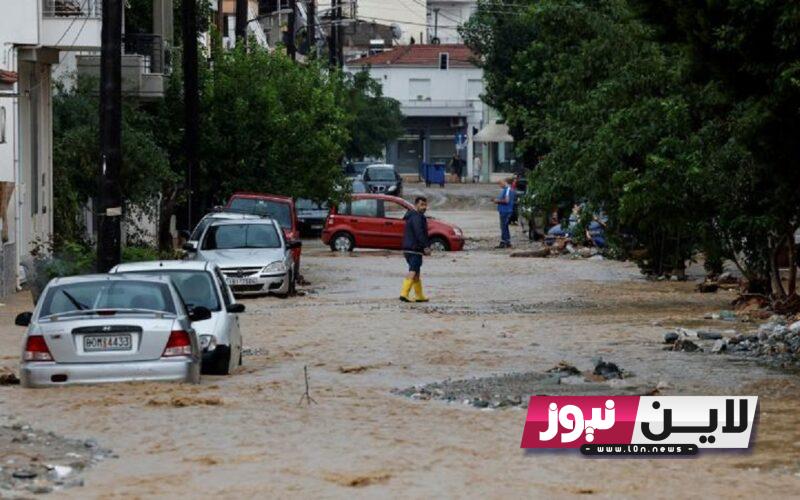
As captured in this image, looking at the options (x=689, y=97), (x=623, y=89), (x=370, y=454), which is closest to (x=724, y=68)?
(x=370, y=454)

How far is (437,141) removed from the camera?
115m

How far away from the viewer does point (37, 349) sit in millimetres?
17234

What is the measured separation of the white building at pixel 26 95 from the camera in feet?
106

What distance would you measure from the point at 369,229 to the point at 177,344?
34.9m

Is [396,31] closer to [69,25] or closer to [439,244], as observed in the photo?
[439,244]

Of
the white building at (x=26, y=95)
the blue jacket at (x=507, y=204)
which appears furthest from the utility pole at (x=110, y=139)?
the blue jacket at (x=507, y=204)

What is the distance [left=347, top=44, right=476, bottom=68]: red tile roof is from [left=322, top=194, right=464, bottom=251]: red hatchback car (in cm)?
6013

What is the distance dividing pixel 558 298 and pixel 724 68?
1681 cm

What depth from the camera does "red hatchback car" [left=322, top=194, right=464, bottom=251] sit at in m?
51.9

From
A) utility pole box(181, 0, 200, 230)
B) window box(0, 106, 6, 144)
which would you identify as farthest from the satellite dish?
→ window box(0, 106, 6, 144)

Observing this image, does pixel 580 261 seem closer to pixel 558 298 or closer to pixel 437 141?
pixel 558 298

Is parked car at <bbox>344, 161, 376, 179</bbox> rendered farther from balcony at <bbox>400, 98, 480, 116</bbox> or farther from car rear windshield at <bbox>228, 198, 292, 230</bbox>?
car rear windshield at <bbox>228, 198, 292, 230</bbox>

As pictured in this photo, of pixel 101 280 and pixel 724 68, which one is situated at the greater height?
pixel 724 68

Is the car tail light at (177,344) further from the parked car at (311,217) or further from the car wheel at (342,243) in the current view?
the parked car at (311,217)
